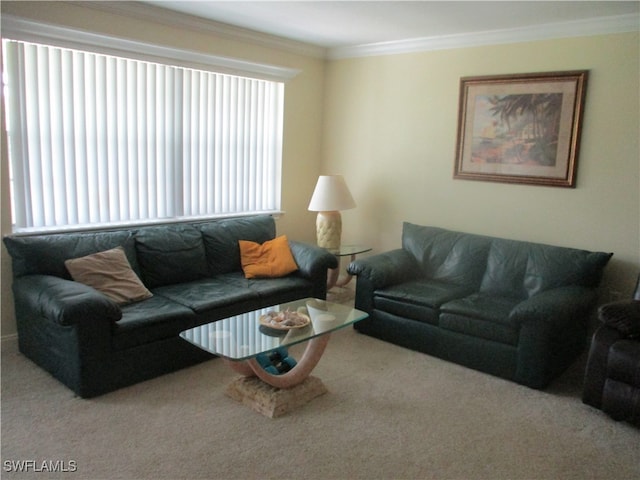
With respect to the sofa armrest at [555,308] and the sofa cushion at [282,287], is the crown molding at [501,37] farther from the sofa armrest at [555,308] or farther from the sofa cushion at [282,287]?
the sofa cushion at [282,287]

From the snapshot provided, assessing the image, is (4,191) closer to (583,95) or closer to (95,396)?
(95,396)

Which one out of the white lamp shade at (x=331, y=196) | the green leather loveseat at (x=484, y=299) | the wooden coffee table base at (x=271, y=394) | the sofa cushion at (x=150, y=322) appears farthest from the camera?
the white lamp shade at (x=331, y=196)

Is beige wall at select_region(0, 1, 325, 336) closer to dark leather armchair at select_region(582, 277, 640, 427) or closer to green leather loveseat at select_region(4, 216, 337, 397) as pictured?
green leather loveseat at select_region(4, 216, 337, 397)

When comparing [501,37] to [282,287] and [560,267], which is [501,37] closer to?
[560,267]

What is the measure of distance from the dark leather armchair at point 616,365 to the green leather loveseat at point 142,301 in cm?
215

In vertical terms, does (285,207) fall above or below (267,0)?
below

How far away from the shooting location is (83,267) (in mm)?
3547

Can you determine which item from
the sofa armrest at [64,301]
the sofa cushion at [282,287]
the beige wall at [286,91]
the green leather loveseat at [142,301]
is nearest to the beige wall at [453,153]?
the beige wall at [286,91]

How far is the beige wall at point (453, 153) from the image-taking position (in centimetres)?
396

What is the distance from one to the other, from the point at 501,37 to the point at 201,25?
247 cm

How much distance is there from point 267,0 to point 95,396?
2831 mm

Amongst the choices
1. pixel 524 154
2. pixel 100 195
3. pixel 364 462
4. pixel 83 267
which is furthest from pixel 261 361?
pixel 524 154

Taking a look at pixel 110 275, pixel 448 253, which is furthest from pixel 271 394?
pixel 448 253

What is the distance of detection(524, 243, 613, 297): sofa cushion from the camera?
3.88 m
